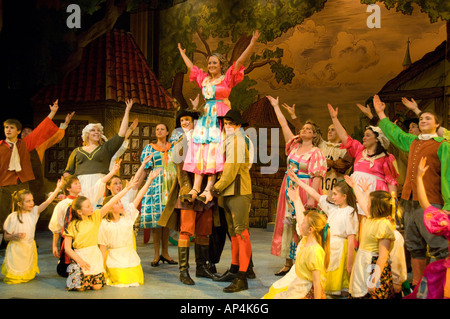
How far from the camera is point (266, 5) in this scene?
8.61 meters

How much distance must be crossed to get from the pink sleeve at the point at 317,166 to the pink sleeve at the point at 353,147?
1.64ft

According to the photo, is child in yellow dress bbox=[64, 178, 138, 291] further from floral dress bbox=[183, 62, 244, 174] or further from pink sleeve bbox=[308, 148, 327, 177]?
pink sleeve bbox=[308, 148, 327, 177]

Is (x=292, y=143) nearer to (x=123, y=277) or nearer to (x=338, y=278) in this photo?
(x=338, y=278)

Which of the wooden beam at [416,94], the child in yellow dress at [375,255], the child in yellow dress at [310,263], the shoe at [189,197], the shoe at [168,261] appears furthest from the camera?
the wooden beam at [416,94]

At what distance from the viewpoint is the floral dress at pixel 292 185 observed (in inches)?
197

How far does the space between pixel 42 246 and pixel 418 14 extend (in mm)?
6165

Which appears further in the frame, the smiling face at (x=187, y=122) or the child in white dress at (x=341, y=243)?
the smiling face at (x=187, y=122)

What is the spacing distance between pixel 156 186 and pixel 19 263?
1706 mm

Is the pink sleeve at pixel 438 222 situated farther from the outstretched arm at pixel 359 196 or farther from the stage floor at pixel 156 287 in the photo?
the stage floor at pixel 156 287

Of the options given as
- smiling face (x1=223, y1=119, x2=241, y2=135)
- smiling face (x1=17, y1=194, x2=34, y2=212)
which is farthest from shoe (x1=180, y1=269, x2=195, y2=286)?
smiling face (x1=17, y1=194, x2=34, y2=212)

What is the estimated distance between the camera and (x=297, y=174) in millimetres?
5113

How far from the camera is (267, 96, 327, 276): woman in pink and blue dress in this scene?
Result: 4988 millimetres

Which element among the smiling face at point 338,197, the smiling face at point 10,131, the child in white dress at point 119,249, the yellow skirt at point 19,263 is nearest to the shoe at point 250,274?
the child in white dress at point 119,249

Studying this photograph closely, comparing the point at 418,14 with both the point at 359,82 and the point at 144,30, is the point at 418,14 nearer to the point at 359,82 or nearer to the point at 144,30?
the point at 359,82
